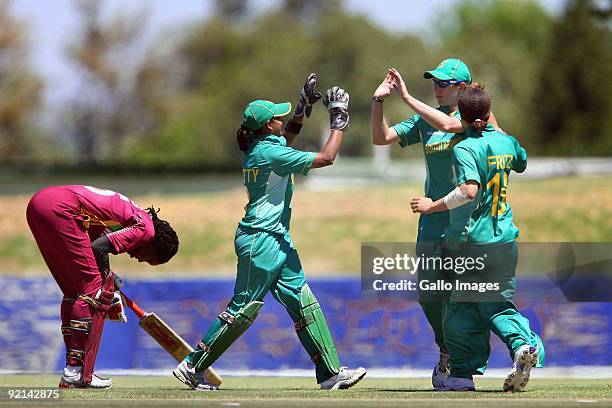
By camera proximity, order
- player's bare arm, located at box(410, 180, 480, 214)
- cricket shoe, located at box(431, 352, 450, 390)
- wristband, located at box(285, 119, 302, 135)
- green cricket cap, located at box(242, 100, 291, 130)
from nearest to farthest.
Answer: player's bare arm, located at box(410, 180, 480, 214) < green cricket cap, located at box(242, 100, 291, 130) < cricket shoe, located at box(431, 352, 450, 390) < wristband, located at box(285, 119, 302, 135)

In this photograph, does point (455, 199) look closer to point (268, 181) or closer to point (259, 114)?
point (268, 181)

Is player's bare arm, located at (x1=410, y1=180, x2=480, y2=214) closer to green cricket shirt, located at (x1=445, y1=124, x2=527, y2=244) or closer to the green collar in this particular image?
green cricket shirt, located at (x1=445, y1=124, x2=527, y2=244)

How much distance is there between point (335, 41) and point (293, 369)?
66.6 metres

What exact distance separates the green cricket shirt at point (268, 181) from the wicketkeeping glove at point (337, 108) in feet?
0.99

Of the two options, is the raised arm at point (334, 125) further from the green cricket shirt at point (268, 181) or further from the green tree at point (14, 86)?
the green tree at point (14, 86)

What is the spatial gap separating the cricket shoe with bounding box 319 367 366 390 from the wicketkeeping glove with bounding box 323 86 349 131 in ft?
5.66

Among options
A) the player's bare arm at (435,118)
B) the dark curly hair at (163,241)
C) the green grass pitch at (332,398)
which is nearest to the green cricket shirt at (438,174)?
the player's bare arm at (435,118)

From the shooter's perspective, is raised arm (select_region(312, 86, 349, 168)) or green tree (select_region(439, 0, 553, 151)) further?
green tree (select_region(439, 0, 553, 151))

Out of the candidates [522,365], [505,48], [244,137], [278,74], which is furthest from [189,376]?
[505,48]

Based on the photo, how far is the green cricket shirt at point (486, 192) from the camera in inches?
328

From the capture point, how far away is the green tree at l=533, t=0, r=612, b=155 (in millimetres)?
61625

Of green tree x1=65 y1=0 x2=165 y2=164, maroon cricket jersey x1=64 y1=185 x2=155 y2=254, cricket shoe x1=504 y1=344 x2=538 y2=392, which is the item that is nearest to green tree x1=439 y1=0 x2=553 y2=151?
green tree x1=65 y1=0 x2=165 y2=164

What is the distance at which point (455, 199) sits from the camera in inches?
324

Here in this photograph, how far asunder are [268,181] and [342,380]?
1.50 metres
